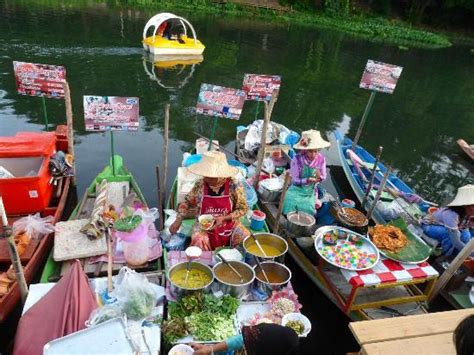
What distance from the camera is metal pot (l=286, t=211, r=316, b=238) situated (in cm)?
655

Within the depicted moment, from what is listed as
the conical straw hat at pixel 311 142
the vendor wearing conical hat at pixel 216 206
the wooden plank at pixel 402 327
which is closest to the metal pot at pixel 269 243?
the vendor wearing conical hat at pixel 216 206

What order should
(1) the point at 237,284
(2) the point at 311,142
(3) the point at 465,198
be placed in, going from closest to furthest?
(1) the point at 237,284 → (3) the point at 465,198 → (2) the point at 311,142

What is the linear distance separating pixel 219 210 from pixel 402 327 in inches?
119

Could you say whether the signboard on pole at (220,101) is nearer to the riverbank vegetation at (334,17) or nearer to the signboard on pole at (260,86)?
the signboard on pole at (260,86)

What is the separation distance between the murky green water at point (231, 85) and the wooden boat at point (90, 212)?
1.48 m

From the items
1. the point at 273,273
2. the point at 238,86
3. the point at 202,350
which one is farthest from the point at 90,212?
the point at 238,86

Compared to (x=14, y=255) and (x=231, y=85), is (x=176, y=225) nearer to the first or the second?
(x=14, y=255)

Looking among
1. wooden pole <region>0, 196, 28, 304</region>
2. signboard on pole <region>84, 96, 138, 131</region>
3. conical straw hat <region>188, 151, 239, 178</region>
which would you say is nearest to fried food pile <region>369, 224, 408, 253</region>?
conical straw hat <region>188, 151, 239, 178</region>

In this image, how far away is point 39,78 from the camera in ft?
23.1

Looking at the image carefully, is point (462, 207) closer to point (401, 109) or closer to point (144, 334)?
point (144, 334)

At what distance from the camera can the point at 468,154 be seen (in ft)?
44.1

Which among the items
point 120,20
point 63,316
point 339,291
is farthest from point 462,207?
point 120,20

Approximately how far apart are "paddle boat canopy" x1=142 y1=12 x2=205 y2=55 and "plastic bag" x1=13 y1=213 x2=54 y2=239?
13.7m

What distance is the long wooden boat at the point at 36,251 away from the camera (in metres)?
4.89
